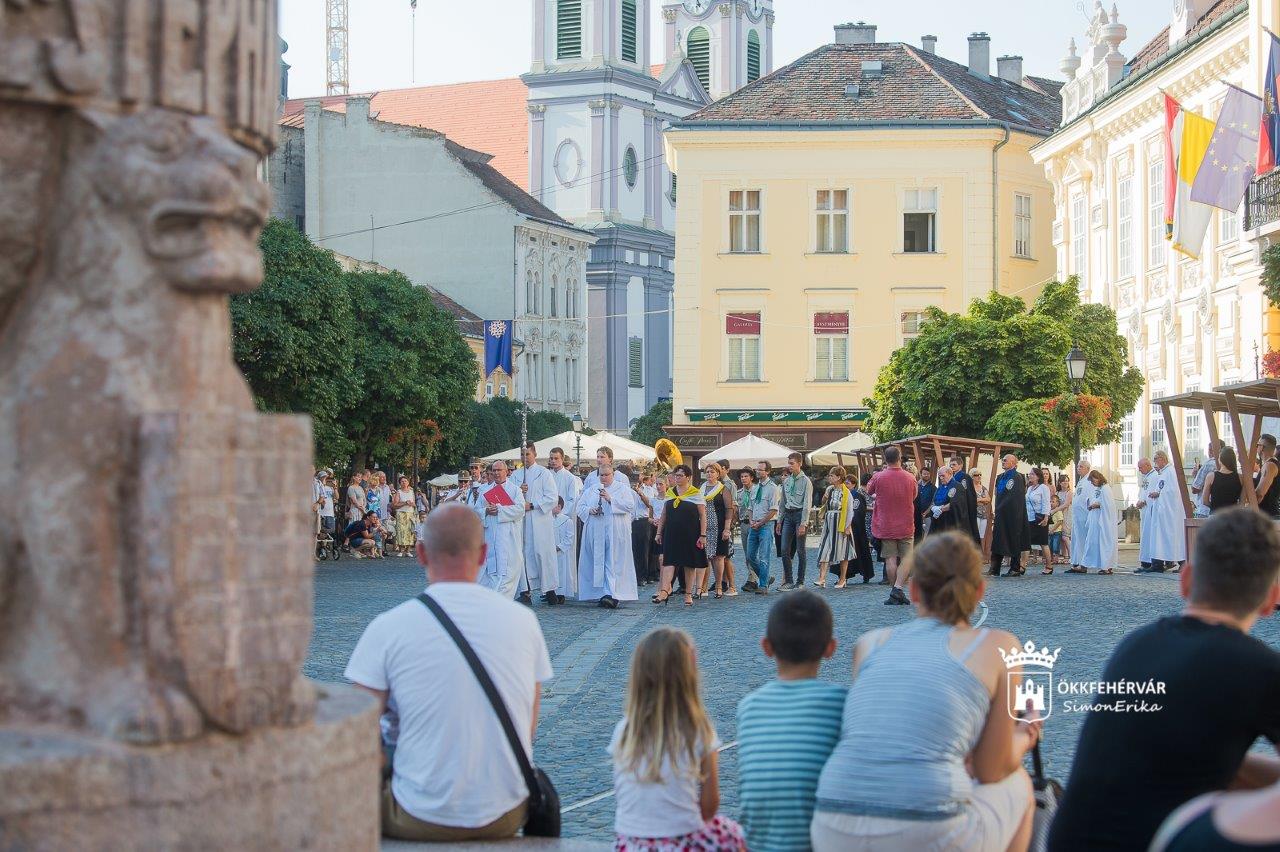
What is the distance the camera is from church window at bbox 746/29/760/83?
11956 centimetres

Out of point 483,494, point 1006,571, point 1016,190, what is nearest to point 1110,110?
point 1016,190

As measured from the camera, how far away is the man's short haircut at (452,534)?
229 inches

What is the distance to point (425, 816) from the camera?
546 cm

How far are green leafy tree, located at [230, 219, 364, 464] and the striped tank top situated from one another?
1158 inches

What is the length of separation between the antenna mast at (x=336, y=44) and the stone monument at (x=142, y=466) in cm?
10724

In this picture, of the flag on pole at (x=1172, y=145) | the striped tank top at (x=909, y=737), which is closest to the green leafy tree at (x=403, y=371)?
the flag on pole at (x=1172, y=145)

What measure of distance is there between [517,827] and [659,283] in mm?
96504

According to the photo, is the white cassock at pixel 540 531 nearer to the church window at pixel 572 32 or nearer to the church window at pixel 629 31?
the church window at pixel 572 32

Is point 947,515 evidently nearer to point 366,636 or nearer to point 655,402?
point 366,636

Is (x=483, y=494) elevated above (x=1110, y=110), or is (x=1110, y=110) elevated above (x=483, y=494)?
(x=1110, y=110)

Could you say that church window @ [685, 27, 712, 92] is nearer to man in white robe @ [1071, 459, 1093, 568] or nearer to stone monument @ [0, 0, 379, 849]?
man in white robe @ [1071, 459, 1093, 568]

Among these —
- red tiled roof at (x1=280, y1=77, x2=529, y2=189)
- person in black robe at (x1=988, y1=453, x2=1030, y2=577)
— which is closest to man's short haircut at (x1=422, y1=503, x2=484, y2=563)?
person in black robe at (x1=988, y1=453, x2=1030, y2=577)

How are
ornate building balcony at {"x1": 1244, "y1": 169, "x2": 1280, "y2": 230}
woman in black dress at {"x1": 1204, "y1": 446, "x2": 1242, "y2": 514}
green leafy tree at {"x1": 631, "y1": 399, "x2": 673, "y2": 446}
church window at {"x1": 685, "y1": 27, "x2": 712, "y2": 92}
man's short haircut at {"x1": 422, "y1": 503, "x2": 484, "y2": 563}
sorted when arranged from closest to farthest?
1. man's short haircut at {"x1": 422, "y1": 503, "x2": 484, "y2": 563}
2. woman in black dress at {"x1": 1204, "y1": 446, "x2": 1242, "y2": 514}
3. ornate building balcony at {"x1": 1244, "y1": 169, "x2": 1280, "y2": 230}
4. green leafy tree at {"x1": 631, "y1": 399, "x2": 673, "y2": 446}
5. church window at {"x1": 685, "y1": 27, "x2": 712, "y2": 92}

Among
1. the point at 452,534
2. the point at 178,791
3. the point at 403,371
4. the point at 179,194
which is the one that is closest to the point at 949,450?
the point at 403,371
